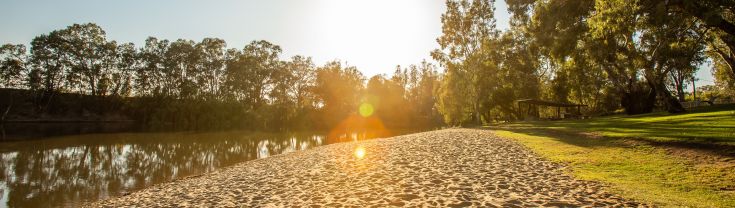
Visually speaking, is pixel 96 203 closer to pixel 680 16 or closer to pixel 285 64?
pixel 680 16

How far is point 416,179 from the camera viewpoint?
11086mm

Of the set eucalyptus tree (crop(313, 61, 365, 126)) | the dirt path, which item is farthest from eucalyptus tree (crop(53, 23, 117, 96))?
the dirt path

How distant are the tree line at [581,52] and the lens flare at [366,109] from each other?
34.5m

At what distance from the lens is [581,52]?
76.7 ft

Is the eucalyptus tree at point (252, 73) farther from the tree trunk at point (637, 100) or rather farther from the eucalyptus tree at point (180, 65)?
the tree trunk at point (637, 100)

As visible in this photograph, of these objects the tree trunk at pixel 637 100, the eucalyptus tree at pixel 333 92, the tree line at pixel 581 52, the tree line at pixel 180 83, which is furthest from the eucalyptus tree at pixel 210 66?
the tree trunk at pixel 637 100

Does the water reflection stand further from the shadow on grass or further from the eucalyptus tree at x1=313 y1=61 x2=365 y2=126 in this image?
the eucalyptus tree at x1=313 y1=61 x2=365 y2=126

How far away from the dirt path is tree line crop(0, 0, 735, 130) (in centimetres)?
1410

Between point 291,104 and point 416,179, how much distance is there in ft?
232

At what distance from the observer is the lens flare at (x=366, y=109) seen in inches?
3661

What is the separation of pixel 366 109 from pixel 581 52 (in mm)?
71800

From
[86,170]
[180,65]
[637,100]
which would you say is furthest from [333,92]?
[86,170]

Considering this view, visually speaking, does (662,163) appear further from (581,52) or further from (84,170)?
(84,170)

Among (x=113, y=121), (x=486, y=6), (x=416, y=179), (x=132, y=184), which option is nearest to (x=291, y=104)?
(x=113, y=121)
